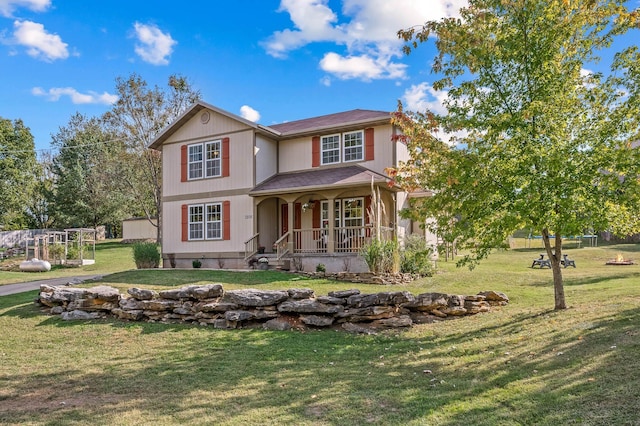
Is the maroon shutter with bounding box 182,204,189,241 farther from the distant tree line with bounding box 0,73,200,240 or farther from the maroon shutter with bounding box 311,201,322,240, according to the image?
the distant tree line with bounding box 0,73,200,240

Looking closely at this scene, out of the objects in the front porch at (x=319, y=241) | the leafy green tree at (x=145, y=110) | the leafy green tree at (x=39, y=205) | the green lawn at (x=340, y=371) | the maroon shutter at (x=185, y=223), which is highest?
the leafy green tree at (x=145, y=110)

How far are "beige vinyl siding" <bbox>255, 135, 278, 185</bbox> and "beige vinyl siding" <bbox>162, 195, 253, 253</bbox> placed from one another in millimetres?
1173

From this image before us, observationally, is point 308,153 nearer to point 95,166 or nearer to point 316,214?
point 316,214

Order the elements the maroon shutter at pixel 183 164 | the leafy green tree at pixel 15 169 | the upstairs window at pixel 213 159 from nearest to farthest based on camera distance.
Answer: the upstairs window at pixel 213 159
the maroon shutter at pixel 183 164
the leafy green tree at pixel 15 169

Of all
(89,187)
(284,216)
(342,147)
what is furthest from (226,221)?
(89,187)

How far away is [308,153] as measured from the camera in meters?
19.2

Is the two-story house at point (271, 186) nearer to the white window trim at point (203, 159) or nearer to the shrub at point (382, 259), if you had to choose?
the white window trim at point (203, 159)

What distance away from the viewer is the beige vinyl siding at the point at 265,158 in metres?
18.8

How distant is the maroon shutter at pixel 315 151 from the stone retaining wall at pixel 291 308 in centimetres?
994

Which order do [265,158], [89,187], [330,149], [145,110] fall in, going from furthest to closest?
[89,187]
[145,110]
[265,158]
[330,149]

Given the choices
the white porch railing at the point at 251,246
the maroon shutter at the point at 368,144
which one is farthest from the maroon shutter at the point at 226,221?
the maroon shutter at the point at 368,144

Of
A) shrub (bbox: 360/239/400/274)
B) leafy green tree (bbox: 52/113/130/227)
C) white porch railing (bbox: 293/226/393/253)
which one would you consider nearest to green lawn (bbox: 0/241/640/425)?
shrub (bbox: 360/239/400/274)

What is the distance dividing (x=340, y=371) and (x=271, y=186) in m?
12.6

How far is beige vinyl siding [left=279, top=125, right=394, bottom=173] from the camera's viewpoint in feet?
56.7
